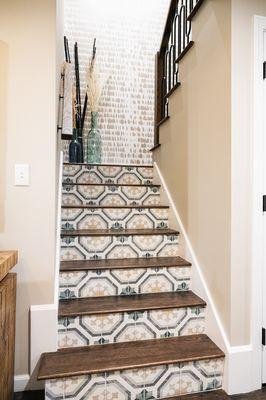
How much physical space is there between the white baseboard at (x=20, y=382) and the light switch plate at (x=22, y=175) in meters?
1.04

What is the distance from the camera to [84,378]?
1.43 meters

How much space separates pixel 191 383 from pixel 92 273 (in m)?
0.84

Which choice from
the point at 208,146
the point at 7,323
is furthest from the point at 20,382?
the point at 208,146

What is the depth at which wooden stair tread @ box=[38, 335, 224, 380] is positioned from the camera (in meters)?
1.44

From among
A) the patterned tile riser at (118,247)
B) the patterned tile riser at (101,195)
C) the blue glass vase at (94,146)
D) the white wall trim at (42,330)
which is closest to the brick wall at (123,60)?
the blue glass vase at (94,146)

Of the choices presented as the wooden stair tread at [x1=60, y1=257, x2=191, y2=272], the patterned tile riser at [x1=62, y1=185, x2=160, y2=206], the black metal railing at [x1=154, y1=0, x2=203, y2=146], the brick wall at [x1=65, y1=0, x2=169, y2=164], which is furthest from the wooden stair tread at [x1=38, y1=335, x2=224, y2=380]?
the brick wall at [x1=65, y1=0, x2=169, y2=164]

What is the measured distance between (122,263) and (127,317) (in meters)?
0.42

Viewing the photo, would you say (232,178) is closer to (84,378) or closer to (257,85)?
(257,85)

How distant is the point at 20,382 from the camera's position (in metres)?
1.56

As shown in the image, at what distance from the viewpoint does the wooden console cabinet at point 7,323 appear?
124cm

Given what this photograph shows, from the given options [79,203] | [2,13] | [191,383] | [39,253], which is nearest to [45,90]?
[2,13]

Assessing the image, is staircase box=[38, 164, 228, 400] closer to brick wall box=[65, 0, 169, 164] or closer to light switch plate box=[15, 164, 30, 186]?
light switch plate box=[15, 164, 30, 186]

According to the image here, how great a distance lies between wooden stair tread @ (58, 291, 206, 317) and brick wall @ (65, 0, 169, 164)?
238 cm

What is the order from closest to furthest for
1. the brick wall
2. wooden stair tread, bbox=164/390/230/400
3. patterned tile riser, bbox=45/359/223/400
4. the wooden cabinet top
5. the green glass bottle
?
the wooden cabinet top
patterned tile riser, bbox=45/359/223/400
wooden stair tread, bbox=164/390/230/400
the green glass bottle
the brick wall
